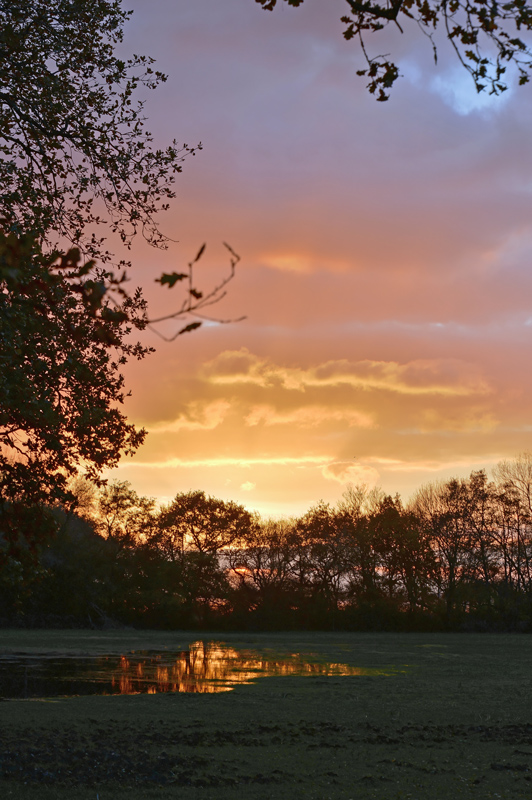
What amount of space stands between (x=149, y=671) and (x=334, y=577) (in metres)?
38.3

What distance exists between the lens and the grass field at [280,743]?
1008 cm

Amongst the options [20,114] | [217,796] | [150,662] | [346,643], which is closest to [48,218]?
[20,114]

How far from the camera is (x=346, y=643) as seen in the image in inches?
1845

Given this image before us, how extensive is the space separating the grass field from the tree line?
40.2 m

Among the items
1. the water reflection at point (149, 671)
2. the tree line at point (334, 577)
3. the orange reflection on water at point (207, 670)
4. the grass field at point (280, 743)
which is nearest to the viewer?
the grass field at point (280, 743)

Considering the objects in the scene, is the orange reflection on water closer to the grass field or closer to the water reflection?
the water reflection

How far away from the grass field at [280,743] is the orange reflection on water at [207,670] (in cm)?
180

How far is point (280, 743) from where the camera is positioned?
13055mm

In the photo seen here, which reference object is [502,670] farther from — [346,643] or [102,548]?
[102,548]

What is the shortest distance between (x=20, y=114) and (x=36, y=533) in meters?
7.21

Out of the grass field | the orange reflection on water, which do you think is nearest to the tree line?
the orange reflection on water

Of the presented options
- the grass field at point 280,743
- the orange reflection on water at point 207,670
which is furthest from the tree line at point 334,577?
the grass field at point 280,743

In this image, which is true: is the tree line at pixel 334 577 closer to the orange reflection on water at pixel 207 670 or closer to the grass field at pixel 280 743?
the orange reflection on water at pixel 207 670

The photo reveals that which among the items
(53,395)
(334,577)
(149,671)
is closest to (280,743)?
(53,395)
